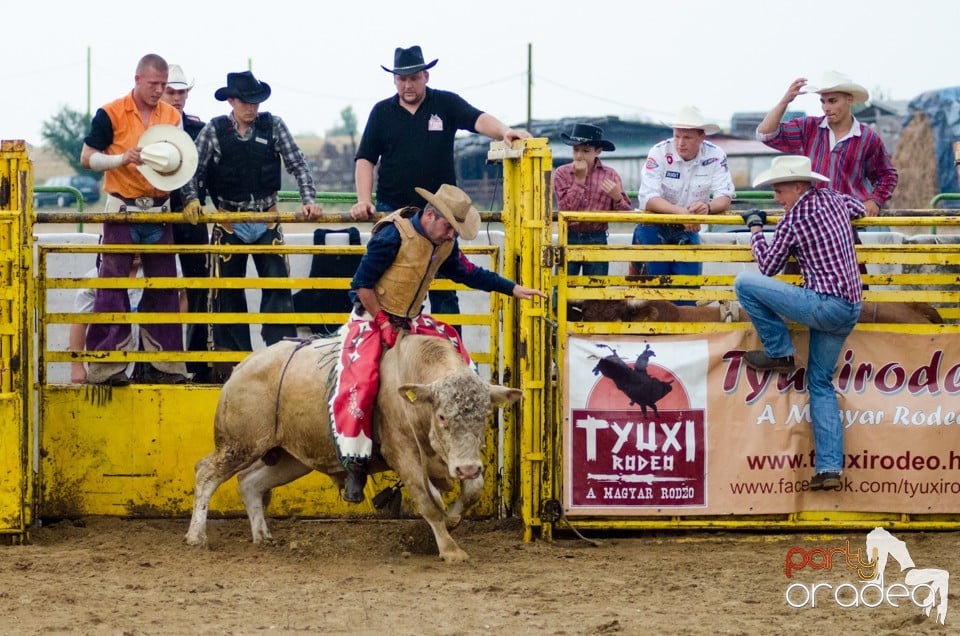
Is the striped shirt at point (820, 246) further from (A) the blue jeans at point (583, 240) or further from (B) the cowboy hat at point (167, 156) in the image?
(B) the cowboy hat at point (167, 156)

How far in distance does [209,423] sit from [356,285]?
61.6 inches

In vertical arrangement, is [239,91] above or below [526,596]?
above

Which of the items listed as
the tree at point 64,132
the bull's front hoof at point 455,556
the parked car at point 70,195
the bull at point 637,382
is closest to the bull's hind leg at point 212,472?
the bull's front hoof at point 455,556

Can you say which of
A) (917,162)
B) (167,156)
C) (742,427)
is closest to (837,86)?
(742,427)

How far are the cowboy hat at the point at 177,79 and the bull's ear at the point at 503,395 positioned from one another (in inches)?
161

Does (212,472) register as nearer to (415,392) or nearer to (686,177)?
(415,392)

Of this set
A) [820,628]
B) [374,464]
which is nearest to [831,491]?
[820,628]

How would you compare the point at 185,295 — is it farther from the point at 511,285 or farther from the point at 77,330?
the point at 511,285

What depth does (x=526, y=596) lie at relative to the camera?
6.11 m

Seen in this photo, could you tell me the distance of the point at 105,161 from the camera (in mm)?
8102

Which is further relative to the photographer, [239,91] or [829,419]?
[239,91]

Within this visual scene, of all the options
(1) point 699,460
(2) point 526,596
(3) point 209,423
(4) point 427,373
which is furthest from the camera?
(3) point 209,423

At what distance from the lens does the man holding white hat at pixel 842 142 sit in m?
8.52

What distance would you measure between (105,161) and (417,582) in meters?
3.45
